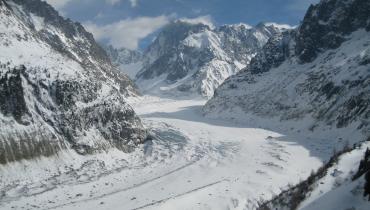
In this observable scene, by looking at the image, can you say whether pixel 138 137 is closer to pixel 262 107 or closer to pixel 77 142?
pixel 77 142

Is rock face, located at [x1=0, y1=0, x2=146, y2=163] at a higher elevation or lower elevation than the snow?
higher

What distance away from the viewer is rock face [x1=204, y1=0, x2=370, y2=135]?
85.4 meters

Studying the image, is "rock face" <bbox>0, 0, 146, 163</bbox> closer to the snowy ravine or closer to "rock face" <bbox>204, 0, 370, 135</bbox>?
the snowy ravine

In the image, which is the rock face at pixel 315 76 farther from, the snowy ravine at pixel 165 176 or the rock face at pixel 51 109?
the rock face at pixel 51 109

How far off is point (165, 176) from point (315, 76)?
70.0 meters

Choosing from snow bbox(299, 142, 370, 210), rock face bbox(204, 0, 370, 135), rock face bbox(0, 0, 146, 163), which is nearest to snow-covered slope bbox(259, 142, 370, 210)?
snow bbox(299, 142, 370, 210)

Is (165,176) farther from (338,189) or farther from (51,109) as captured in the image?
(338,189)

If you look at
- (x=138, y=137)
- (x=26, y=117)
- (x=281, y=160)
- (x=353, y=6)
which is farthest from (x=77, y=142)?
(x=353, y=6)

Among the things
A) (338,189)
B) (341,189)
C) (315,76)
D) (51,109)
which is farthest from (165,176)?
(315,76)

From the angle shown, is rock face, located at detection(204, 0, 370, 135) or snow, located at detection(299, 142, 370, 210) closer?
snow, located at detection(299, 142, 370, 210)

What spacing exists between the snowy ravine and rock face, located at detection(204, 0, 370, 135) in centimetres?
1170

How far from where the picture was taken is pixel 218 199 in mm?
45312

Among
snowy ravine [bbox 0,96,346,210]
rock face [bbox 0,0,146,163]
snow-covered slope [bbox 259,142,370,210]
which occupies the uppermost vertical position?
rock face [bbox 0,0,146,163]

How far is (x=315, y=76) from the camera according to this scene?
113m
